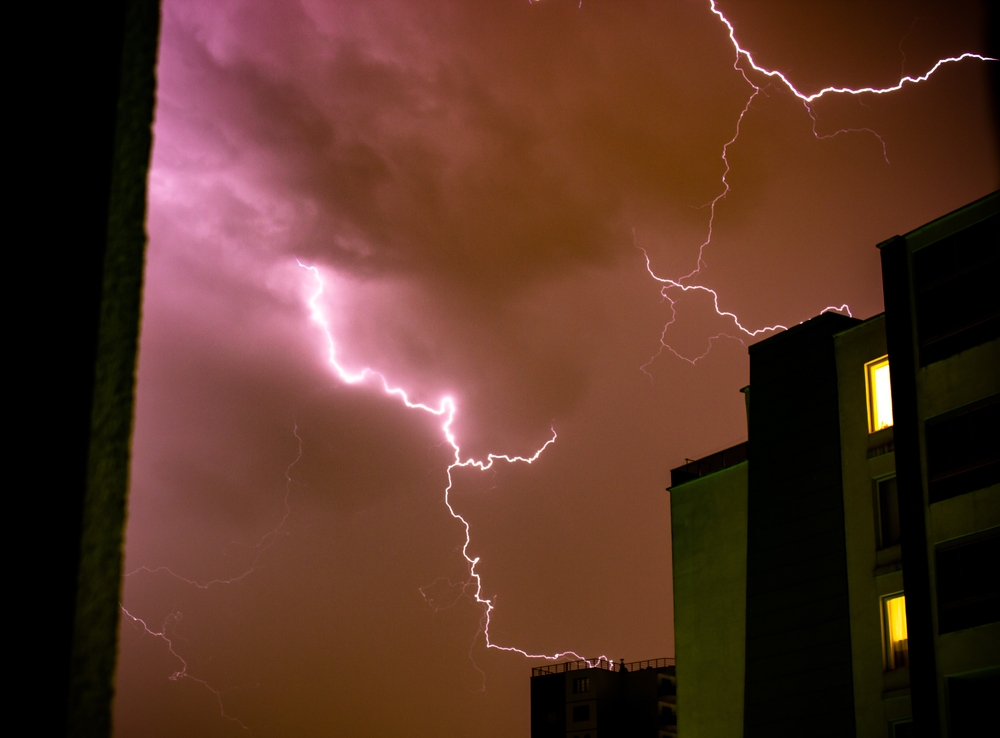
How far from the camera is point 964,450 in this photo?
15.2 metres

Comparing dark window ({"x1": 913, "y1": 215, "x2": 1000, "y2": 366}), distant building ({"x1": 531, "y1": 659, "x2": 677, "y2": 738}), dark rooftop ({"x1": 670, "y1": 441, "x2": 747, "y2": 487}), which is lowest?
distant building ({"x1": 531, "y1": 659, "x2": 677, "y2": 738})

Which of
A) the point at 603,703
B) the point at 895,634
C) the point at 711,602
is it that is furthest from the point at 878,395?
the point at 603,703

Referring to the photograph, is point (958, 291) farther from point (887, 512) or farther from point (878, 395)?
point (887, 512)

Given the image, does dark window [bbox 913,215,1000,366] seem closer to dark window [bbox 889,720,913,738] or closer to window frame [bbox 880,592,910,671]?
window frame [bbox 880,592,910,671]

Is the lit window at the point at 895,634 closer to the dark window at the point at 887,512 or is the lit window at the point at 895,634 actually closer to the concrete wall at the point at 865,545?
the concrete wall at the point at 865,545

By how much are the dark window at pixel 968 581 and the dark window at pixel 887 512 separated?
193 cm

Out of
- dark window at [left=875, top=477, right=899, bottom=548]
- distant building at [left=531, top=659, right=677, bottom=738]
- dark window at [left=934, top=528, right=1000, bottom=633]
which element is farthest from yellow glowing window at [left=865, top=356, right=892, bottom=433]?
distant building at [left=531, top=659, right=677, bottom=738]

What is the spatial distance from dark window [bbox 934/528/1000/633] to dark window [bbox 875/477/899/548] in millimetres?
1927

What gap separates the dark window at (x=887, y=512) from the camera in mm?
16984

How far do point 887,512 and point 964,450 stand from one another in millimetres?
2415

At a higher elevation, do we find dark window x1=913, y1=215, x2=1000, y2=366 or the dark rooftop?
dark window x1=913, y1=215, x2=1000, y2=366

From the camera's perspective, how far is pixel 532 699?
65062mm

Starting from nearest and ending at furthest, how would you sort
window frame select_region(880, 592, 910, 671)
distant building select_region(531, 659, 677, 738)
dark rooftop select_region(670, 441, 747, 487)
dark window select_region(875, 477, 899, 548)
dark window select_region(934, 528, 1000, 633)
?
dark window select_region(934, 528, 1000, 633) → window frame select_region(880, 592, 910, 671) → dark window select_region(875, 477, 899, 548) → dark rooftop select_region(670, 441, 747, 487) → distant building select_region(531, 659, 677, 738)

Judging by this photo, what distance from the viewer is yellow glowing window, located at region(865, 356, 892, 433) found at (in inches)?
698
